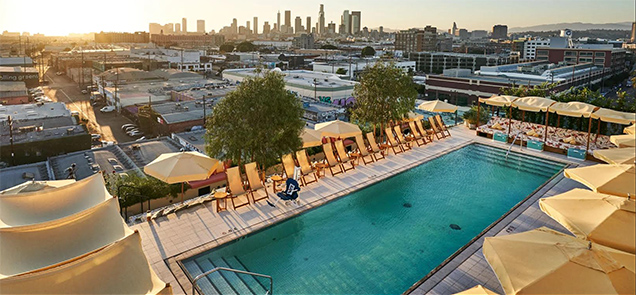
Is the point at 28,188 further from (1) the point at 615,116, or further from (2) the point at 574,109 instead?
(1) the point at 615,116

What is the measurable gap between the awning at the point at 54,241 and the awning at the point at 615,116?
1303 centimetres

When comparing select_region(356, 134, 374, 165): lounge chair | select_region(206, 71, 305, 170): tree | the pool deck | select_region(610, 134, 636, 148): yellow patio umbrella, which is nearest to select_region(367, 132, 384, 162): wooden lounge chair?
select_region(356, 134, 374, 165): lounge chair

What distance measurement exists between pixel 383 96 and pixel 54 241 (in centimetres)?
1087

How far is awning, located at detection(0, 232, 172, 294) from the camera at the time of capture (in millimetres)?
3854

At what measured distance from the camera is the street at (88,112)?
77.5 feet

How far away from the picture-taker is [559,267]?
455cm

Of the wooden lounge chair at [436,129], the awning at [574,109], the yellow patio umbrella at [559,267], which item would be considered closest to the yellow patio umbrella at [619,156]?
the yellow patio umbrella at [559,267]

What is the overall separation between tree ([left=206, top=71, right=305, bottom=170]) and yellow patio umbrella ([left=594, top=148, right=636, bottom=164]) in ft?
21.5

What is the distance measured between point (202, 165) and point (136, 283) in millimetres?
4770

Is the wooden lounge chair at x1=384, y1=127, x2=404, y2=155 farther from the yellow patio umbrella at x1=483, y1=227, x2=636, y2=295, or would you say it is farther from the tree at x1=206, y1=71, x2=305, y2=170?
the yellow patio umbrella at x1=483, y1=227, x2=636, y2=295

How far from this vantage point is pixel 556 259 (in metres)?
4.70

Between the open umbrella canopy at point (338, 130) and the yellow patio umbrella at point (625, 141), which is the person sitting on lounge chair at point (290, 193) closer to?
the open umbrella canopy at point (338, 130)

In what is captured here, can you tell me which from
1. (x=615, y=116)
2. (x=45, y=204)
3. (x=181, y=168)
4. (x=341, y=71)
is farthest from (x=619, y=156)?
(x=341, y=71)

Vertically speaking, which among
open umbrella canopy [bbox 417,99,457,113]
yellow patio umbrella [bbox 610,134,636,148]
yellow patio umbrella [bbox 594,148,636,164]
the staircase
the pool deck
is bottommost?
the staircase
